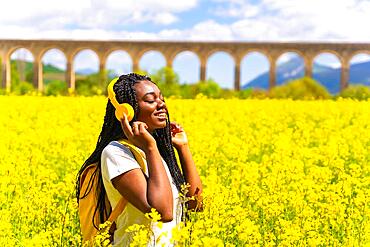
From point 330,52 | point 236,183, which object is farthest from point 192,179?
point 330,52

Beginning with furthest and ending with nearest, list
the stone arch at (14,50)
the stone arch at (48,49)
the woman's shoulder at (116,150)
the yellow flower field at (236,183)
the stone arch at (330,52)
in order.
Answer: the stone arch at (48,49) → the stone arch at (14,50) → the stone arch at (330,52) → the yellow flower field at (236,183) → the woman's shoulder at (116,150)

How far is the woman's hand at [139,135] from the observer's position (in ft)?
9.68

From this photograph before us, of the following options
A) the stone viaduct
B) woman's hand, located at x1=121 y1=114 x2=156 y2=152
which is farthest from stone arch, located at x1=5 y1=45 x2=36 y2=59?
woman's hand, located at x1=121 y1=114 x2=156 y2=152

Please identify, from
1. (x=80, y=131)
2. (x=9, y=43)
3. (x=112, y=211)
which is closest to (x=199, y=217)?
(x=112, y=211)

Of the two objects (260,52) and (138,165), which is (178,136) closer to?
(138,165)

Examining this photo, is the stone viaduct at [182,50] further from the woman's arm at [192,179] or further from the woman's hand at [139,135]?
the woman's hand at [139,135]

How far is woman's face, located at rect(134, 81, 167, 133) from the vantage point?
10.3ft

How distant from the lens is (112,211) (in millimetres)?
3104

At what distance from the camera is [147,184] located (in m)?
2.93

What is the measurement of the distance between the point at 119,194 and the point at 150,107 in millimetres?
409

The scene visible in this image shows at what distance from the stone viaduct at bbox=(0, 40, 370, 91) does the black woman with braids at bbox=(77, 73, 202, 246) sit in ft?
144

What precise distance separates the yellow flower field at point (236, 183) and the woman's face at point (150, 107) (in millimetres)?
489

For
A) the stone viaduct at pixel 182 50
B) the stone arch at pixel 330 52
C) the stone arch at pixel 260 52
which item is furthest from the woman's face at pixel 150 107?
the stone arch at pixel 330 52

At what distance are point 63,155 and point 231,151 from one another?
5.18 feet
